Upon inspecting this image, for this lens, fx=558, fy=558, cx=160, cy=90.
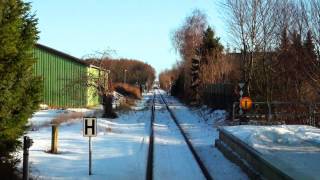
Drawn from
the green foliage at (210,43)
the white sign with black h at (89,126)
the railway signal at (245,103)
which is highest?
the green foliage at (210,43)

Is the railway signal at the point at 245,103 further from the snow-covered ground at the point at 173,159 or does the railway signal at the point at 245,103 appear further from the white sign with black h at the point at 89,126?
the white sign with black h at the point at 89,126

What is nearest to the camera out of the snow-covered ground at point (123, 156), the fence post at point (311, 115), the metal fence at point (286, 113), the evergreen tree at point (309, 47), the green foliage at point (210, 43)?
the snow-covered ground at point (123, 156)

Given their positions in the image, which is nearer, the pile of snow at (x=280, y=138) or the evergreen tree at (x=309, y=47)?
the pile of snow at (x=280, y=138)

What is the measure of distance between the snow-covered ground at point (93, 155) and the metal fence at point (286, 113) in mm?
5469

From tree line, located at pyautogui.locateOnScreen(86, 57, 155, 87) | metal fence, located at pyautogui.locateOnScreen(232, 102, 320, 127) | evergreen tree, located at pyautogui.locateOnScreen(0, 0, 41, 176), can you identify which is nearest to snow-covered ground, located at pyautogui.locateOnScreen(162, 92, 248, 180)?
metal fence, located at pyautogui.locateOnScreen(232, 102, 320, 127)

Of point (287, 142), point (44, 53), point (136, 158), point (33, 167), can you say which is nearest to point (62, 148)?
point (136, 158)

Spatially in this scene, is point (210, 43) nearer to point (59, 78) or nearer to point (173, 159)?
point (59, 78)

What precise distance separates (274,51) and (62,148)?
55.2 feet

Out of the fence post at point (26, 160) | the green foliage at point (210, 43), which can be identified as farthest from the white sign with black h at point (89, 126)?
the green foliage at point (210, 43)

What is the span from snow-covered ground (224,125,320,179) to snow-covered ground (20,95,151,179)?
3066 millimetres

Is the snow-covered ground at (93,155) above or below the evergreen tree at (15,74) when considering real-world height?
below

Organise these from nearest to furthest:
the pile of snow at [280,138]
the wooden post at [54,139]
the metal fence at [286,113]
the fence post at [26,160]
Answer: the fence post at [26,160], the pile of snow at [280,138], the wooden post at [54,139], the metal fence at [286,113]

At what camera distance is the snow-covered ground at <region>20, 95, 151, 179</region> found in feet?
43.6

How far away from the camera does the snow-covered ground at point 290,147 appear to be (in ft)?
35.9
